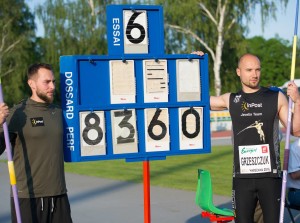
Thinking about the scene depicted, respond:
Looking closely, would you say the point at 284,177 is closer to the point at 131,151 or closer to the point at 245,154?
the point at 245,154

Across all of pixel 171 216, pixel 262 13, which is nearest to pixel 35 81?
pixel 171 216

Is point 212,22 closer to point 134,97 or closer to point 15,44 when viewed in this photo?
point 15,44

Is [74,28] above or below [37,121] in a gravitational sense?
above

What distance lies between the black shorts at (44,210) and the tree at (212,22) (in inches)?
1354

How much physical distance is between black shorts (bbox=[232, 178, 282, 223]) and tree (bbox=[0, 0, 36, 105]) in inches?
1686

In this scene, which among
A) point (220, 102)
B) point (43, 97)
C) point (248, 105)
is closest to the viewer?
point (43, 97)

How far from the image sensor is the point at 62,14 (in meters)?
44.9

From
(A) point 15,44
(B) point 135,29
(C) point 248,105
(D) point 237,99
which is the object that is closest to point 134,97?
(B) point 135,29

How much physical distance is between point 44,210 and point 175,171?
9913 mm

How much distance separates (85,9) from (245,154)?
132ft

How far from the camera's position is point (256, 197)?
550 cm

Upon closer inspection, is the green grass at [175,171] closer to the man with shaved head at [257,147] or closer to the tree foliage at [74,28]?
the man with shaved head at [257,147]

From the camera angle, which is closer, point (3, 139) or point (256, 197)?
point (3, 139)

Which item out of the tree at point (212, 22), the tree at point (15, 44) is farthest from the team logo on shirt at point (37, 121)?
the tree at point (15, 44)
